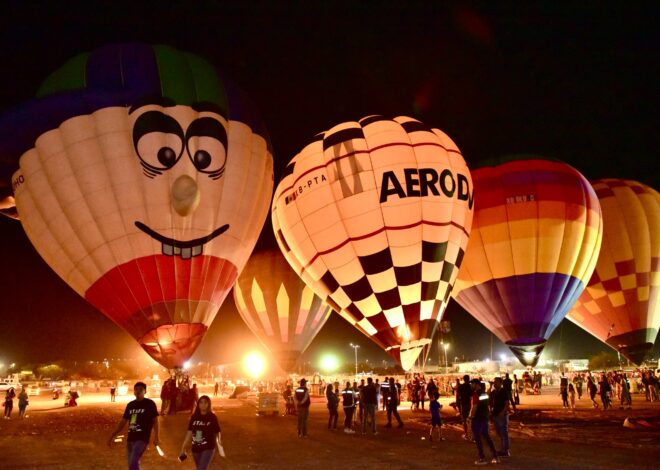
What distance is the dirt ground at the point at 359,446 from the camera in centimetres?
802

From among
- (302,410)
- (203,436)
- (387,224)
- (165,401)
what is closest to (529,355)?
(387,224)

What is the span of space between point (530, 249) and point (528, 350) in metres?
3.16

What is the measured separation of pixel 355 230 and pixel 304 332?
1096 cm

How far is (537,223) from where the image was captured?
1691cm

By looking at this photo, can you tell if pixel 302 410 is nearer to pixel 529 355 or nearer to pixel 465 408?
pixel 465 408

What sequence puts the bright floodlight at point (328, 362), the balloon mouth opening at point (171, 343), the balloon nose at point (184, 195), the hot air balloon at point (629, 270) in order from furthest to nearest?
the bright floodlight at point (328, 362), the hot air balloon at point (629, 270), the balloon nose at point (184, 195), the balloon mouth opening at point (171, 343)

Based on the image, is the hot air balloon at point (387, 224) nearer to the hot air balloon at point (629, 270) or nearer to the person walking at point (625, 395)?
the person walking at point (625, 395)

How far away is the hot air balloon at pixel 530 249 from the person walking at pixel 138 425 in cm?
1313

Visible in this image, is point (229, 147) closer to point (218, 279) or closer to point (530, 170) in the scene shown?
point (218, 279)

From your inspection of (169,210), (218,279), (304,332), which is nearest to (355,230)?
(218,279)

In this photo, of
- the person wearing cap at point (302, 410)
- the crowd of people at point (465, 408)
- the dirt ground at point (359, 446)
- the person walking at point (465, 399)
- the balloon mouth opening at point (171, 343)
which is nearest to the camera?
the dirt ground at point (359, 446)

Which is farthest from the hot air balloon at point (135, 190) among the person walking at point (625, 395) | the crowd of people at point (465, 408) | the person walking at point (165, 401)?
the person walking at point (625, 395)

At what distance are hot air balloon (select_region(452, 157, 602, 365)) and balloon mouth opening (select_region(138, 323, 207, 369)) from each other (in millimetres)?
9219

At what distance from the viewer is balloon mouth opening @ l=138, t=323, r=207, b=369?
12844 millimetres
